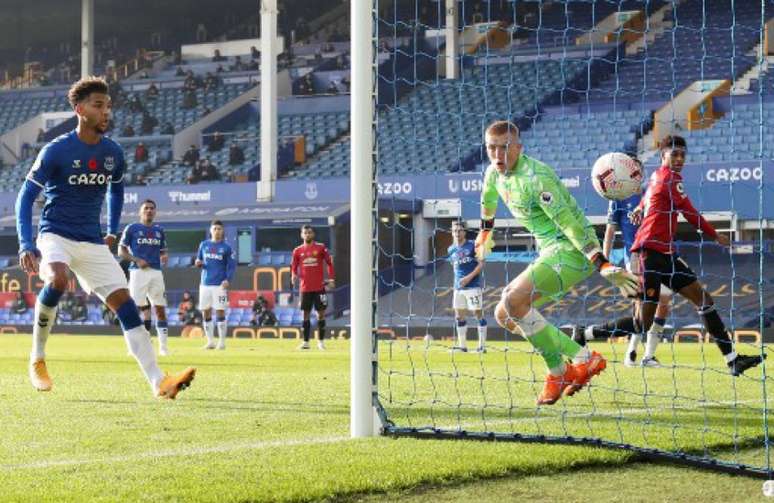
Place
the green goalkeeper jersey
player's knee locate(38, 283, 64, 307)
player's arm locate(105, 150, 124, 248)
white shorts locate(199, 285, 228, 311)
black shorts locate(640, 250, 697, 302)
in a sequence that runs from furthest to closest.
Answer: white shorts locate(199, 285, 228, 311)
black shorts locate(640, 250, 697, 302)
player's knee locate(38, 283, 64, 307)
player's arm locate(105, 150, 124, 248)
the green goalkeeper jersey

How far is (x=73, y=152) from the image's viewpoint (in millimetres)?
8867

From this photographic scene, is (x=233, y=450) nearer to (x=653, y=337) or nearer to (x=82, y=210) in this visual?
(x=82, y=210)

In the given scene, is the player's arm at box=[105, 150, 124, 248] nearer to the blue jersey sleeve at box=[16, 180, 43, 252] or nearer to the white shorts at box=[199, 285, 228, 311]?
the blue jersey sleeve at box=[16, 180, 43, 252]

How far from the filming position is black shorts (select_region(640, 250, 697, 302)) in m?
11.8

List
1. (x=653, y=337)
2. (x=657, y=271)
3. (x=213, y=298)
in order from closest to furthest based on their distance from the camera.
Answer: (x=657, y=271) < (x=653, y=337) < (x=213, y=298)

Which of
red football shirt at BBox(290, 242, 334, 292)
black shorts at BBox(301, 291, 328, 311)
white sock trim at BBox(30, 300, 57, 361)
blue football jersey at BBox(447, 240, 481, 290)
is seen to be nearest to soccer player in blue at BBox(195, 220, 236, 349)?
red football shirt at BBox(290, 242, 334, 292)

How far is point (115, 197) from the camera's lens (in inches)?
364

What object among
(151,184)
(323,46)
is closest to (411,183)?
(151,184)

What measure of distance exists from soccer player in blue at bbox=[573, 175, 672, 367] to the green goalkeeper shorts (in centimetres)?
296

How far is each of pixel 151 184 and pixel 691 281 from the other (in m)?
27.1

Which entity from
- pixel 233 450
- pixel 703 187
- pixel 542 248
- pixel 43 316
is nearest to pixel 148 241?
pixel 43 316

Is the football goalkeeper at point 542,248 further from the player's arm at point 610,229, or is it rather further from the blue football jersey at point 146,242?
the blue football jersey at point 146,242

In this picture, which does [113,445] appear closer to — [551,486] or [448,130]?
[551,486]

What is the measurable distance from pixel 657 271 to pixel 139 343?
17.0ft
